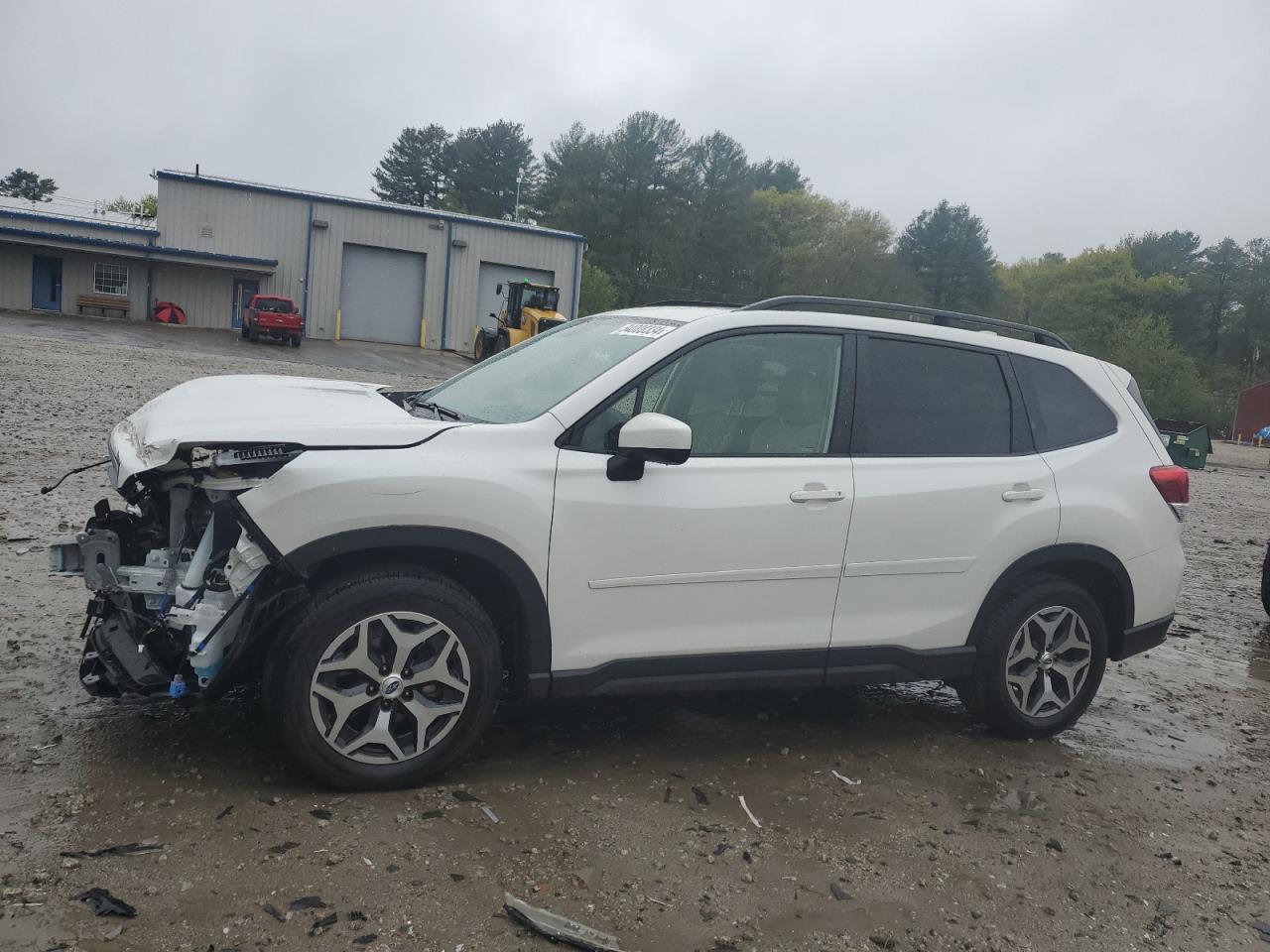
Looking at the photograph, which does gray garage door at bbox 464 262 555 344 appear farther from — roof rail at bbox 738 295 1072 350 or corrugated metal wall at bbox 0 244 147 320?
roof rail at bbox 738 295 1072 350

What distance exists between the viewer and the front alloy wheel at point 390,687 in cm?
373

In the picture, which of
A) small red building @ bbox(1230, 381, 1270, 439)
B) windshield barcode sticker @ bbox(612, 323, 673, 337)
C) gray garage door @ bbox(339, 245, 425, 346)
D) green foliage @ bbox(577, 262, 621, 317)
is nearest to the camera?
windshield barcode sticker @ bbox(612, 323, 673, 337)

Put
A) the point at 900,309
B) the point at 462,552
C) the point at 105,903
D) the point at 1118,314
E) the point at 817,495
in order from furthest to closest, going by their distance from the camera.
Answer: the point at 1118,314 < the point at 900,309 < the point at 817,495 < the point at 462,552 < the point at 105,903

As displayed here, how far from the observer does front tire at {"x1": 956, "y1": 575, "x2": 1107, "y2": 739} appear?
4.98 metres

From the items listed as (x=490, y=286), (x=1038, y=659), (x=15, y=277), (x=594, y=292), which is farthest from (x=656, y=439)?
(x=594, y=292)

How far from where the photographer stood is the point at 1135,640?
530cm

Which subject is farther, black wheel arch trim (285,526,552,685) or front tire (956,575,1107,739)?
front tire (956,575,1107,739)

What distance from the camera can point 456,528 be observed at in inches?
151

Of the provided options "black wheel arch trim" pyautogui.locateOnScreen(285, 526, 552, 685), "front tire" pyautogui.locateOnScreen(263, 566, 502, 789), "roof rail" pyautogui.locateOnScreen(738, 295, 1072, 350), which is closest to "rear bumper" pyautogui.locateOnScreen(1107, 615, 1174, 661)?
"roof rail" pyautogui.locateOnScreen(738, 295, 1072, 350)

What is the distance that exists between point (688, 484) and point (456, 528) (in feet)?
3.01

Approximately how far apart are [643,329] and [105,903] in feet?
9.24

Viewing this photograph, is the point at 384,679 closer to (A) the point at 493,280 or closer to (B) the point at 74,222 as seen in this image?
(A) the point at 493,280

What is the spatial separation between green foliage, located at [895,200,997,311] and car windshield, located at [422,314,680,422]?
→ 79660mm

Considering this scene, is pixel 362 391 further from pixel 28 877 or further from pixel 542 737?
pixel 28 877
